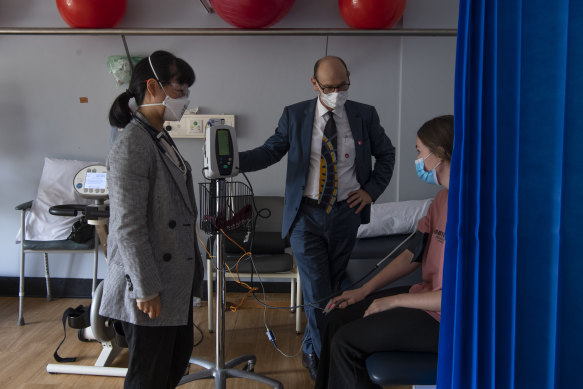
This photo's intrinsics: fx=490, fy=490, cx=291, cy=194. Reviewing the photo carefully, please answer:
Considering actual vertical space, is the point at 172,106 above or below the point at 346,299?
above

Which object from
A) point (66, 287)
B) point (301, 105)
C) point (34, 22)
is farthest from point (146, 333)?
point (34, 22)

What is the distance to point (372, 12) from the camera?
2744 mm

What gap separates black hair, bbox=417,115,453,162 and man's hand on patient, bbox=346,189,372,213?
521mm

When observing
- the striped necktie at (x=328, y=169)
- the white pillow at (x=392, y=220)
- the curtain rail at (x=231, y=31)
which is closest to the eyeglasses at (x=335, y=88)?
the striped necktie at (x=328, y=169)

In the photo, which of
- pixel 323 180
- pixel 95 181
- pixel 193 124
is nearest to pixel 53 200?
pixel 95 181

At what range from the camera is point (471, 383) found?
0.79 m

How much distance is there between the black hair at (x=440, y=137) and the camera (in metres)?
1.59

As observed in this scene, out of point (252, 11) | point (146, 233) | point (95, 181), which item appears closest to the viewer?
point (146, 233)

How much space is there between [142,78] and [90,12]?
159 cm

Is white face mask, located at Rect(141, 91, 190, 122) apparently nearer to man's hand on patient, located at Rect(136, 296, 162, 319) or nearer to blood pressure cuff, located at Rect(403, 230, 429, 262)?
man's hand on patient, located at Rect(136, 296, 162, 319)

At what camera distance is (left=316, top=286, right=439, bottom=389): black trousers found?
56.8 inches

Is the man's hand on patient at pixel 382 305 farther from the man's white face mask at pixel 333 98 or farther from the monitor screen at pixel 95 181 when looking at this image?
the monitor screen at pixel 95 181

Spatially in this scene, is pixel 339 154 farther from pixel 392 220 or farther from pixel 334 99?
pixel 392 220

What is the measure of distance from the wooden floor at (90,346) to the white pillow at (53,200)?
0.52 metres
